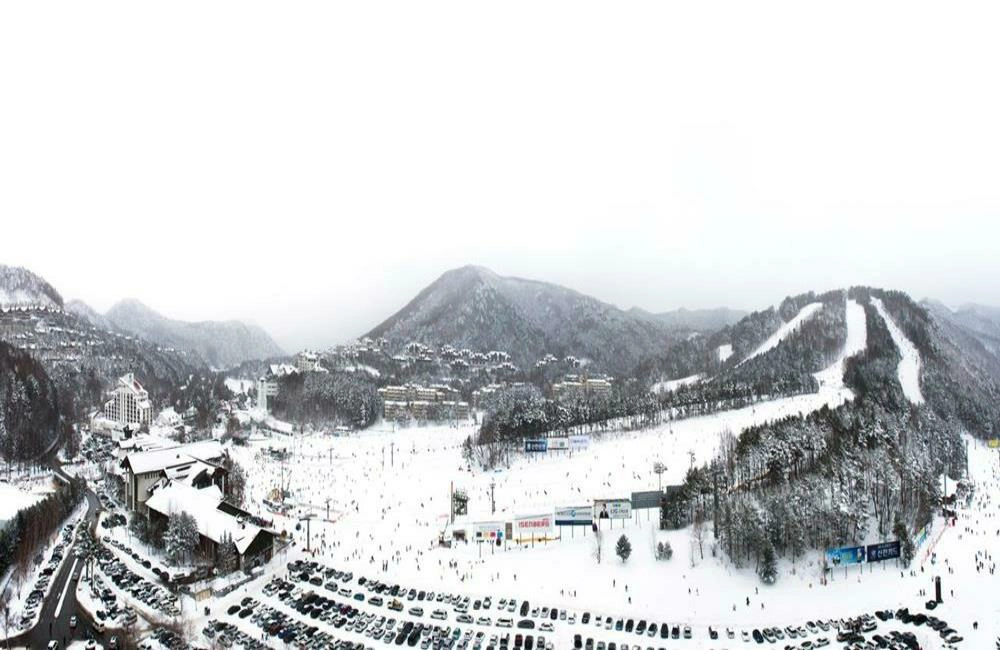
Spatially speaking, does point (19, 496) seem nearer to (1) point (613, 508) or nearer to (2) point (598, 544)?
(2) point (598, 544)

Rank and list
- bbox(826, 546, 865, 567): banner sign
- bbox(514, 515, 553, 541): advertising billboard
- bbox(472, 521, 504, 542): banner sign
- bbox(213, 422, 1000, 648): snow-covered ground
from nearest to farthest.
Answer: bbox(213, 422, 1000, 648): snow-covered ground, bbox(826, 546, 865, 567): banner sign, bbox(472, 521, 504, 542): banner sign, bbox(514, 515, 553, 541): advertising billboard

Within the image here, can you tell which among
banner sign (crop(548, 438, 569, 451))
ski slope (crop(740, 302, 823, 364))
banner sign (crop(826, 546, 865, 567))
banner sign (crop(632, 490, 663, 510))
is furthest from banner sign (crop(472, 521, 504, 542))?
ski slope (crop(740, 302, 823, 364))

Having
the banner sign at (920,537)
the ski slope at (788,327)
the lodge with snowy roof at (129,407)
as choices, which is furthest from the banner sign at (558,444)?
the ski slope at (788,327)

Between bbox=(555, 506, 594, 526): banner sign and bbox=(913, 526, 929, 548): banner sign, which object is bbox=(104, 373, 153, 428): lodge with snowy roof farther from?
bbox=(913, 526, 929, 548): banner sign

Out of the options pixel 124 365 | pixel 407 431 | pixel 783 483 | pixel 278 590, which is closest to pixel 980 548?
pixel 783 483

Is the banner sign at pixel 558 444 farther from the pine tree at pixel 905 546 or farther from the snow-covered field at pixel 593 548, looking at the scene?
the pine tree at pixel 905 546

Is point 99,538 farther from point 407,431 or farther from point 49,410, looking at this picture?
point 407,431
